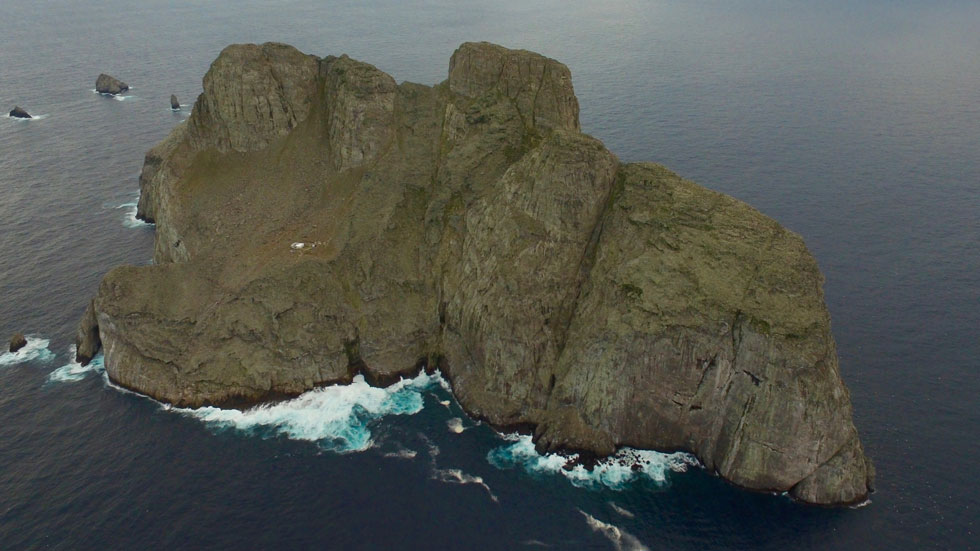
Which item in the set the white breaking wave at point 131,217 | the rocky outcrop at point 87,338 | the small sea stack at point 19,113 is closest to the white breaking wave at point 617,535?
the rocky outcrop at point 87,338

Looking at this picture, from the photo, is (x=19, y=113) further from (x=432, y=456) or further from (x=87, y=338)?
(x=432, y=456)

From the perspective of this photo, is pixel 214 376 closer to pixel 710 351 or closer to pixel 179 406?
pixel 179 406

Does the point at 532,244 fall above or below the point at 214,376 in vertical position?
above

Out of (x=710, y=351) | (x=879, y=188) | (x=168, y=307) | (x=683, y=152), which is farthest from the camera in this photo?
(x=683, y=152)

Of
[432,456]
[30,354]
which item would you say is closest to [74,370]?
[30,354]

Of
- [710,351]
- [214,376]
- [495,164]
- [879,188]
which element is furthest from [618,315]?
[879,188]

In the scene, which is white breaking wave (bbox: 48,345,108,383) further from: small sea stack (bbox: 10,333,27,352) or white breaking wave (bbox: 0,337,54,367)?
small sea stack (bbox: 10,333,27,352)

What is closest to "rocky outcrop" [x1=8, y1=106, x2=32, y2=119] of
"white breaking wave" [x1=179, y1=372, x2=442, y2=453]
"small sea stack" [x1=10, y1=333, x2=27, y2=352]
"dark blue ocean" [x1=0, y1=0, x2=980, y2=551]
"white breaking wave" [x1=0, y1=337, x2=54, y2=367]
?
"dark blue ocean" [x1=0, y1=0, x2=980, y2=551]
